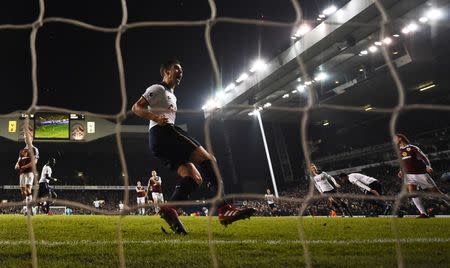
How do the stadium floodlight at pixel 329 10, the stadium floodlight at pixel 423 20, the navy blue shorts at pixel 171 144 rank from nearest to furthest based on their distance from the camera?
the navy blue shorts at pixel 171 144, the stadium floodlight at pixel 423 20, the stadium floodlight at pixel 329 10

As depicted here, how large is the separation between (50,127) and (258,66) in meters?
15.0

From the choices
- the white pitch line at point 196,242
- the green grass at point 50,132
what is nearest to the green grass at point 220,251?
the white pitch line at point 196,242

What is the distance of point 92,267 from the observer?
120 inches

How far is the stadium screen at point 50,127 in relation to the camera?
95.5 feet

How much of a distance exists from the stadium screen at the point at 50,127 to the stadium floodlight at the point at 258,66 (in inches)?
536

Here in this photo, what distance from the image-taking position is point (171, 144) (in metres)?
4.70

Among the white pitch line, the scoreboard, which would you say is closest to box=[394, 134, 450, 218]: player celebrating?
the white pitch line

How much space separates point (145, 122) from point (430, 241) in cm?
3728

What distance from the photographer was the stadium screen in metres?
29.1

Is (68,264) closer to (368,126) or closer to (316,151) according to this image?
(368,126)

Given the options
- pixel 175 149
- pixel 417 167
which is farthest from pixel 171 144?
pixel 417 167

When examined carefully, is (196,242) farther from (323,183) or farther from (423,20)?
(423,20)

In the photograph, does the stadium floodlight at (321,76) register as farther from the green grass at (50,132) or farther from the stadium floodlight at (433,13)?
the green grass at (50,132)

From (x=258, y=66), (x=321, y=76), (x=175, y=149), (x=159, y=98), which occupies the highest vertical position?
(x=258, y=66)
